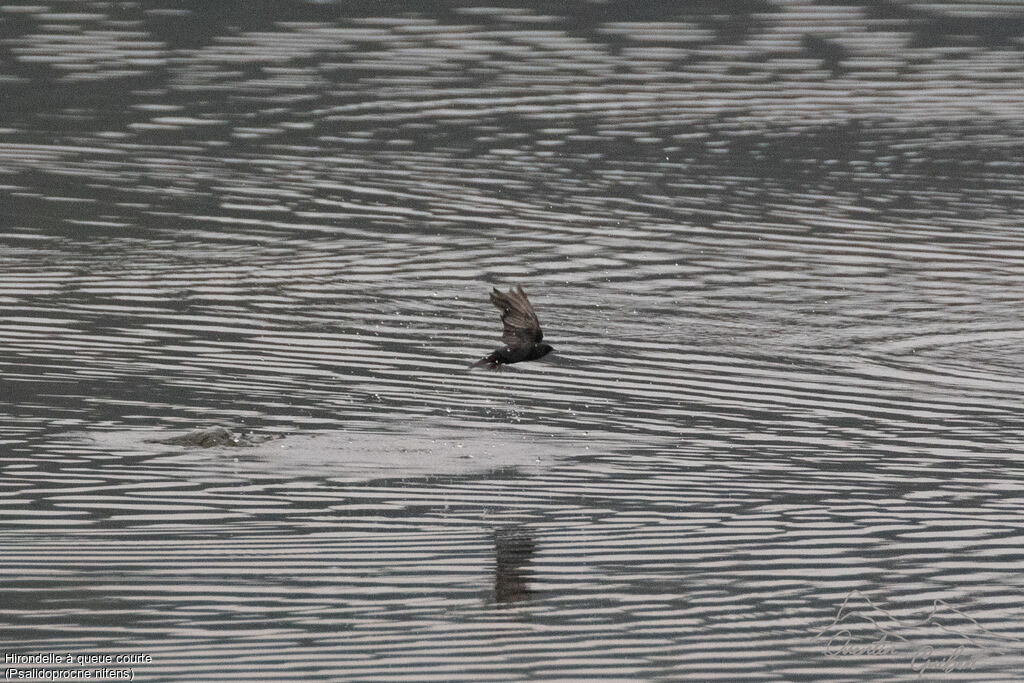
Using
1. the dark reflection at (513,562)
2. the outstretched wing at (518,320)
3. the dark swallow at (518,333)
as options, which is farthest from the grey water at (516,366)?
the outstretched wing at (518,320)

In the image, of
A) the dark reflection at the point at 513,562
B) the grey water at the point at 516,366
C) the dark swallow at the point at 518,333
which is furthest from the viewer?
the dark swallow at the point at 518,333

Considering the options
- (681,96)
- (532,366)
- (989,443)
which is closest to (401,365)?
(532,366)

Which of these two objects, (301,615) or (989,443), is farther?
(989,443)

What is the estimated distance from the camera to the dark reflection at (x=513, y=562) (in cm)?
1180

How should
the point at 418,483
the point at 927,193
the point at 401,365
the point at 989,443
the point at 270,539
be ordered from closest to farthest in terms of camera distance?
the point at 270,539 → the point at 418,483 → the point at 989,443 → the point at 401,365 → the point at 927,193

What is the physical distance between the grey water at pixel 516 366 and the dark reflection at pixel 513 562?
0.03 metres

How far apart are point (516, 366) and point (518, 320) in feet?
11.7

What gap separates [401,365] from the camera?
17656 millimetres

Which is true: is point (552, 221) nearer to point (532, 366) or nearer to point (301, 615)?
point (532, 366)

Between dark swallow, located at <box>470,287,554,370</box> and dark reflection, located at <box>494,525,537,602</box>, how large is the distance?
1594 mm

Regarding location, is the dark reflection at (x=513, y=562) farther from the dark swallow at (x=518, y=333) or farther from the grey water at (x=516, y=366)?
the dark swallow at (x=518, y=333)

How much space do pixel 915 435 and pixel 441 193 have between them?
32.9 ft

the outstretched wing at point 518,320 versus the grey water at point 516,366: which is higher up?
the outstretched wing at point 518,320

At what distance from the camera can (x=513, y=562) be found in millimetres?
12406
